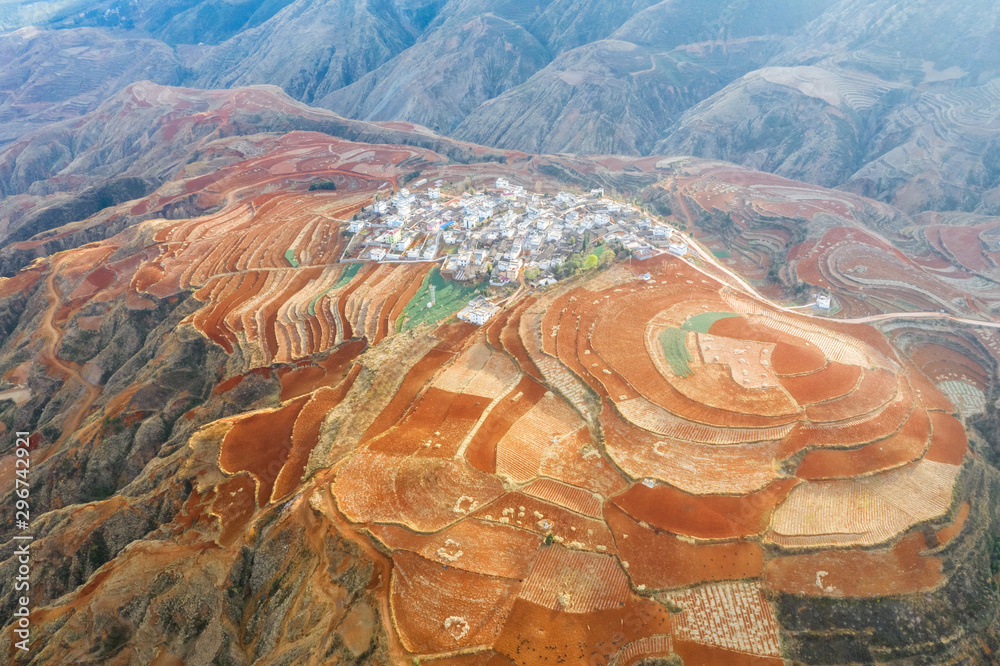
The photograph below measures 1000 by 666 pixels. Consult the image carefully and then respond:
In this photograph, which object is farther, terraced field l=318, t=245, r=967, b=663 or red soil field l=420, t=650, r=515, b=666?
terraced field l=318, t=245, r=967, b=663

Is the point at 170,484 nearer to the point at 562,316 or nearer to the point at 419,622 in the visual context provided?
the point at 419,622

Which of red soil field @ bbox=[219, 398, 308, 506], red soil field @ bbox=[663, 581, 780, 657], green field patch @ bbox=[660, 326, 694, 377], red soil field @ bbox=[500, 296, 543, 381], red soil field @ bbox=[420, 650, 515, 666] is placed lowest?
red soil field @ bbox=[663, 581, 780, 657]

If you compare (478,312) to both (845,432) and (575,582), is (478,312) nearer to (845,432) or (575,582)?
(575,582)

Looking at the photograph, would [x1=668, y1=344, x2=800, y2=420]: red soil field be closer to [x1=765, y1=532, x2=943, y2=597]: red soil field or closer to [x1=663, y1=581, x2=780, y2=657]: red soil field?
[x1=765, y1=532, x2=943, y2=597]: red soil field

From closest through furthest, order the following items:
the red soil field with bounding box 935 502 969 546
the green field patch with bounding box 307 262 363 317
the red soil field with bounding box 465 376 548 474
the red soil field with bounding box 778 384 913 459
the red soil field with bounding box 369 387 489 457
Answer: the red soil field with bounding box 935 502 969 546, the red soil field with bounding box 465 376 548 474, the red soil field with bounding box 369 387 489 457, the red soil field with bounding box 778 384 913 459, the green field patch with bounding box 307 262 363 317

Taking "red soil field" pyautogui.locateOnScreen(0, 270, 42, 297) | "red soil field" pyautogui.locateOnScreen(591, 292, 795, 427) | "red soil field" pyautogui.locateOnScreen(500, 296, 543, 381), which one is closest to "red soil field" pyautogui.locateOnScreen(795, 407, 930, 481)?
"red soil field" pyautogui.locateOnScreen(591, 292, 795, 427)

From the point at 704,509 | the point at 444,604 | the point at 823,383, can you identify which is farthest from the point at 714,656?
the point at 823,383

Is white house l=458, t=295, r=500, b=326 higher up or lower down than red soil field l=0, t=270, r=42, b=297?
higher up
